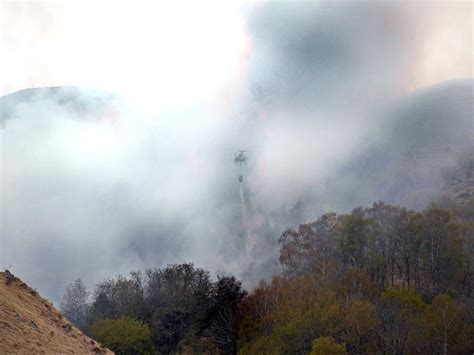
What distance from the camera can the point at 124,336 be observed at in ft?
165

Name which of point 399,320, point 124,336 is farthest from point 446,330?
point 124,336

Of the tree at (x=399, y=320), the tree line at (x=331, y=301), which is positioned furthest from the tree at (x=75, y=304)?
the tree at (x=399, y=320)

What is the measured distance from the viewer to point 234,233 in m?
181

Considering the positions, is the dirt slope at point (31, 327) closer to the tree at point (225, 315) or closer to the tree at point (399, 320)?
the tree at point (225, 315)

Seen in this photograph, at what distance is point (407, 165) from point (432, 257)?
389 feet

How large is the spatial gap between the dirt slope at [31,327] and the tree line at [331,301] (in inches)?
720

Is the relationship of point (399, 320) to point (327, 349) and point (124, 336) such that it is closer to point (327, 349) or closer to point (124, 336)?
point (327, 349)

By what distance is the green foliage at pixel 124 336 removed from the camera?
49906 mm

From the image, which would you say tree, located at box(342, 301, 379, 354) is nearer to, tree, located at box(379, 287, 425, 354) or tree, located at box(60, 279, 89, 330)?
tree, located at box(379, 287, 425, 354)

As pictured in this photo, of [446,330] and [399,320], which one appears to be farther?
[399,320]

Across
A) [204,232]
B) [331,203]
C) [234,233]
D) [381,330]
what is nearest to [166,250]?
[204,232]

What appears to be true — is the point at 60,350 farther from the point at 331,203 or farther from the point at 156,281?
the point at 331,203

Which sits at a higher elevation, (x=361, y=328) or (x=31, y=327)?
(x=31, y=327)

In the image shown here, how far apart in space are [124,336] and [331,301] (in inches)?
988
